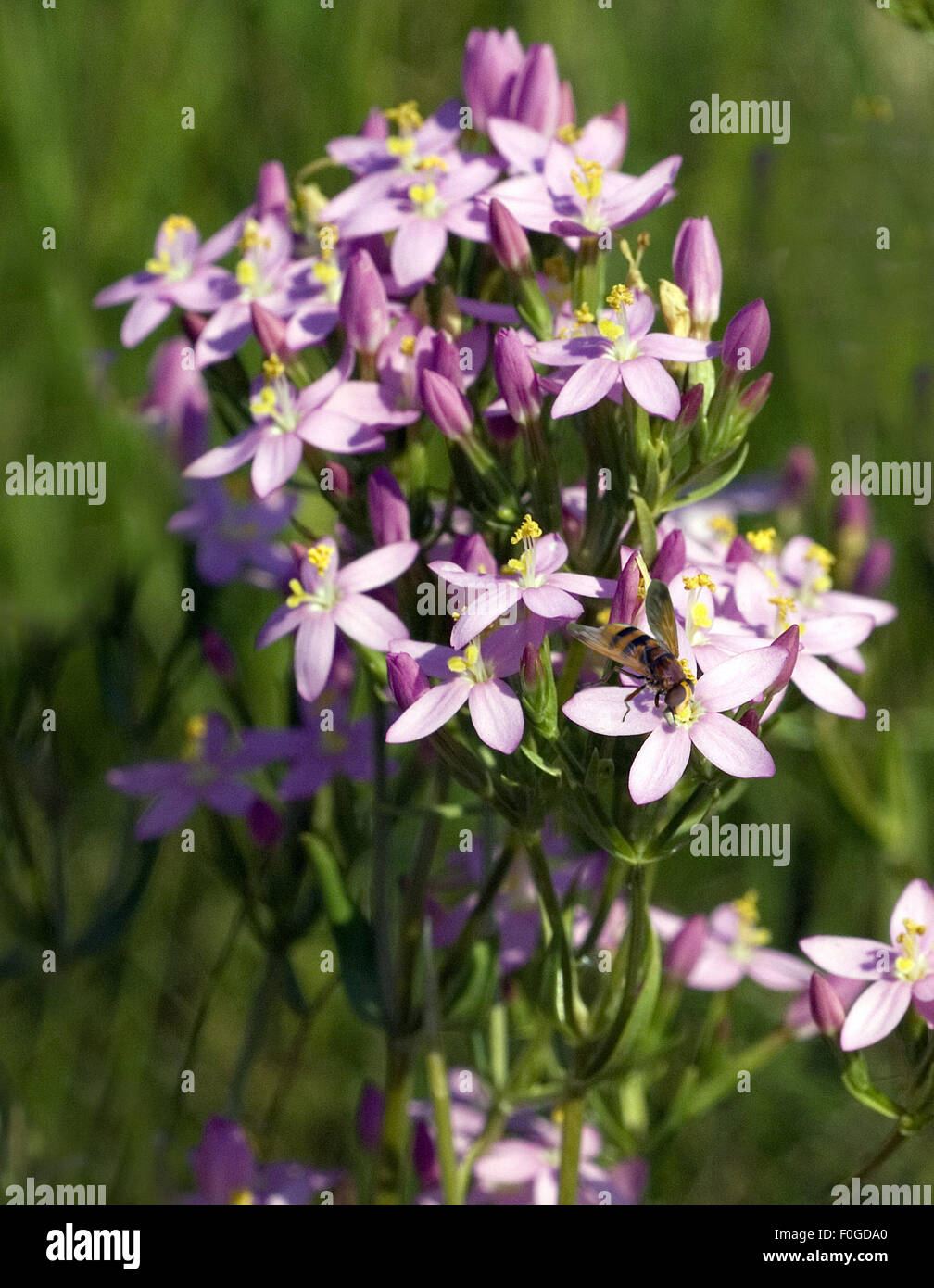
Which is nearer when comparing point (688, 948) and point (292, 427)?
point (292, 427)

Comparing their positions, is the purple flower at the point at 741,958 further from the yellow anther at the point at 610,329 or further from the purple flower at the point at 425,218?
the purple flower at the point at 425,218

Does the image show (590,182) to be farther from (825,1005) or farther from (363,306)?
(825,1005)

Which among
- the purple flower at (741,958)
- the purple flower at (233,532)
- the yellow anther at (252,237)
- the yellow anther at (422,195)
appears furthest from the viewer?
the purple flower at (233,532)

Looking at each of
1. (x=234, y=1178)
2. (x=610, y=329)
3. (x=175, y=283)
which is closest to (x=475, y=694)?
(x=610, y=329)

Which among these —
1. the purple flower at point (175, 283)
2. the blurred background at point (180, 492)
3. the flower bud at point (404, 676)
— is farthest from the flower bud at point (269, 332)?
the blurred background at point (180, 492)

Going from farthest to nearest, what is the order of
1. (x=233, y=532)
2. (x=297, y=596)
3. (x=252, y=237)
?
1. (x=233, y=532)
2. (x=252, y=237)
3. (x=297, y=596)

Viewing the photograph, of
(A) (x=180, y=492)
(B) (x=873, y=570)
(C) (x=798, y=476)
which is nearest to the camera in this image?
(B) (x=873, y=570)
